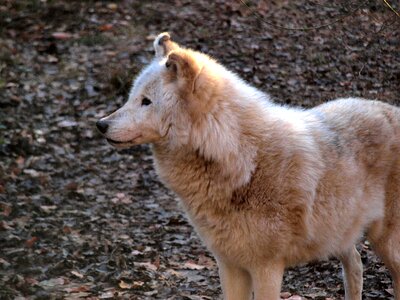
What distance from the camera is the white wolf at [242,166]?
16.0 feet

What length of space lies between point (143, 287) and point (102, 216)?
1676 mm

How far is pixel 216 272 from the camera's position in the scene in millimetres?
6766

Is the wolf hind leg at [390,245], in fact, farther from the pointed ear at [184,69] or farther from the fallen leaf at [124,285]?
the fallen leaf at [124,285]

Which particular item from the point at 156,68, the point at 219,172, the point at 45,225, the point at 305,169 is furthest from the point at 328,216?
the point at 45,225

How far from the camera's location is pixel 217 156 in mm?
4938

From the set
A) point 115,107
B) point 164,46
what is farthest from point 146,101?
point 115,107

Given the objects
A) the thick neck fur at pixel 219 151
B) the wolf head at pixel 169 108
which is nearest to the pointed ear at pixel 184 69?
the wolf head at pixel 169 108

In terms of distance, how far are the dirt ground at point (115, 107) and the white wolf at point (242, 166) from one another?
50.0 inches

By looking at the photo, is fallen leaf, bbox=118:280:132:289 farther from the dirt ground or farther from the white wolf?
the white wolf

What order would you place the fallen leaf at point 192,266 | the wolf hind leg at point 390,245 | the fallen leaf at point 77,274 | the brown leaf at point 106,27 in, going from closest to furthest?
the wolf hind leg at point 390,245 → the fallen leaf at point 77,274 → the fallen leaf at point 192,266 → the brown leaf at point 106,27

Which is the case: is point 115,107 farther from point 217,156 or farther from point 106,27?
point 217,156

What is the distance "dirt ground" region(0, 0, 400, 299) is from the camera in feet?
21.4

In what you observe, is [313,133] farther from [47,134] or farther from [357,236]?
[47,134]

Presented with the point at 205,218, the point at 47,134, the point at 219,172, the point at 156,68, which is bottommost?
the point at 47,134
